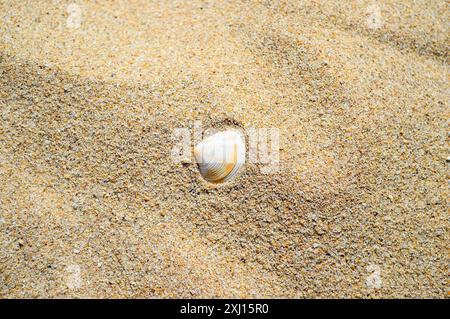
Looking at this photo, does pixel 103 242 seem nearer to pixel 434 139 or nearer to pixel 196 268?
pixel 196 268

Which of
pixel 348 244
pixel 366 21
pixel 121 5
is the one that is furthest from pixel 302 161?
pixel 121 5

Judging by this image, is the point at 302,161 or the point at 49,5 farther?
the point at 49,5
